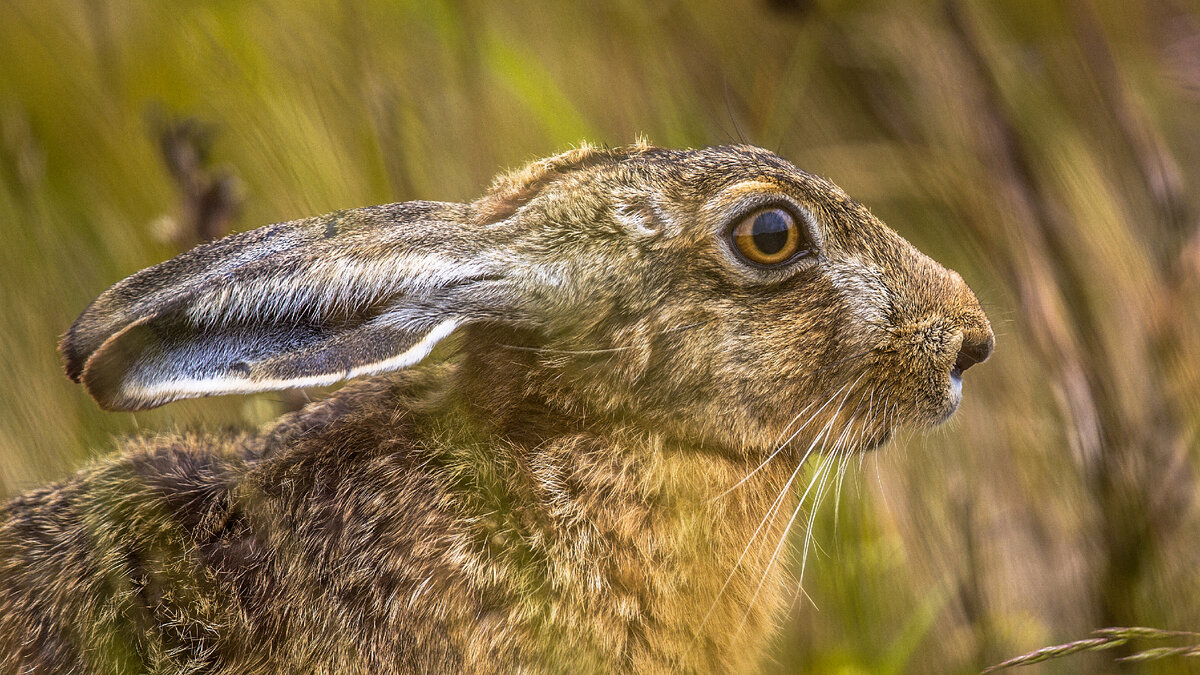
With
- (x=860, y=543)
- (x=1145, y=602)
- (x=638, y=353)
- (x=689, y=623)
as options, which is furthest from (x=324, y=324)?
(x=1145, y=602)

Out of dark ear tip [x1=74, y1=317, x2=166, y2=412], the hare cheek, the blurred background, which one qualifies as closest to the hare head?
the hare cheek

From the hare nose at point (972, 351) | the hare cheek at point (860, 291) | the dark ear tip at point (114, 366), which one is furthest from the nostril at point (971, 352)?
the dark ear tip at point (114, 366)

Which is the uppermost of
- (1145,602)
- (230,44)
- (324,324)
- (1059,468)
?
(230,44)

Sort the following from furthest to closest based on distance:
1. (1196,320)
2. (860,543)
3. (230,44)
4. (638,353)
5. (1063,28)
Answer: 1. (1063,28)
2. (230,44)
3. (1196,320)
4. (860,543)
5. (638,353)

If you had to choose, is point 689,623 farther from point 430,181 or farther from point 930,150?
point 930,150

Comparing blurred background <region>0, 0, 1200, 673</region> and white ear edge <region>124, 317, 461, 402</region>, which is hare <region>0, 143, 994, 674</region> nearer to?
white ear edge <region>124, 317, 461, 402</region>

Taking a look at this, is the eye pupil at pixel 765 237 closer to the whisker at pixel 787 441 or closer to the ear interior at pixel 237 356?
the whisker at pixel 787 441

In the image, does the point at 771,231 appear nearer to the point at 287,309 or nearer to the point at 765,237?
the point at 765,237
